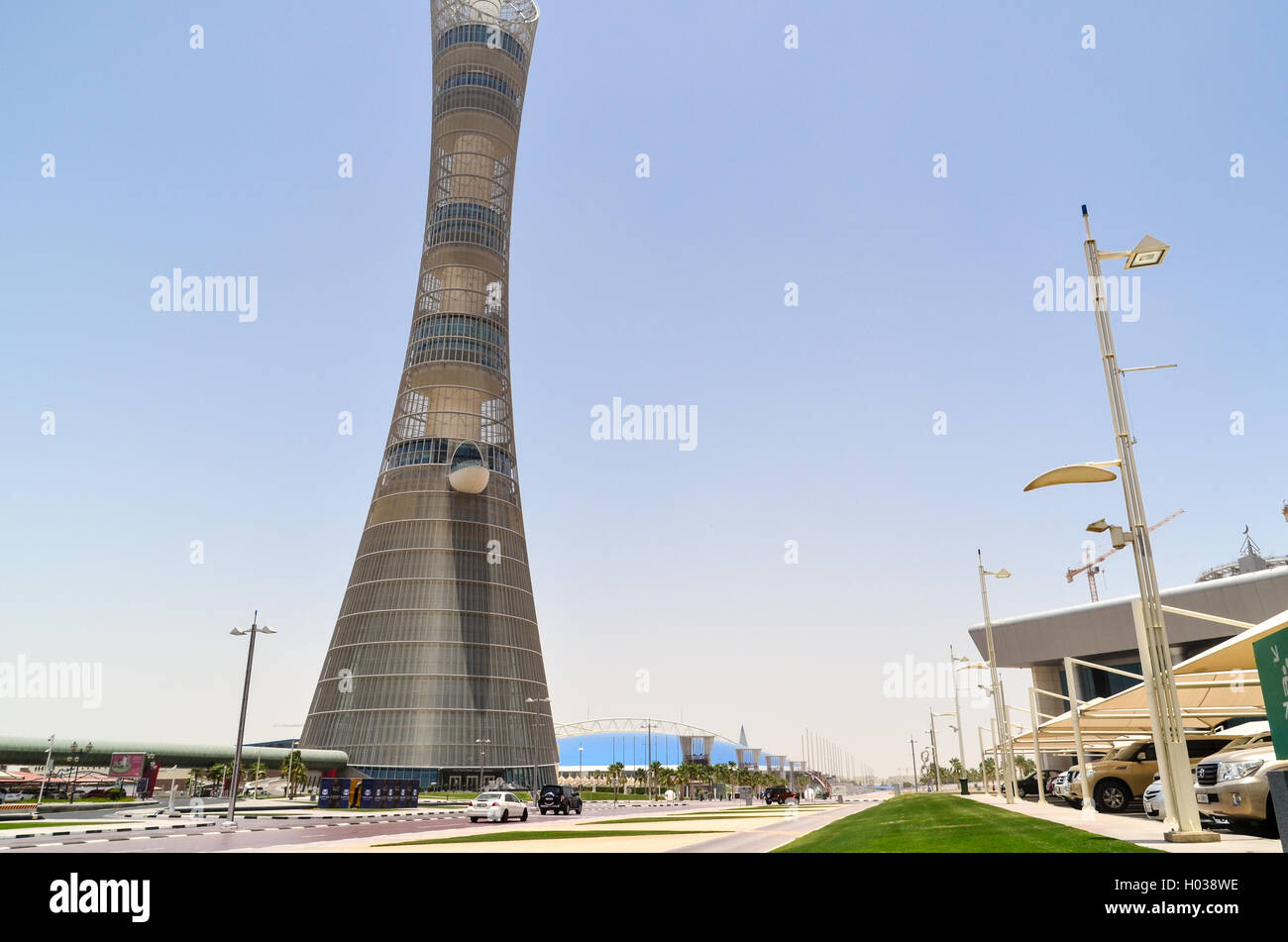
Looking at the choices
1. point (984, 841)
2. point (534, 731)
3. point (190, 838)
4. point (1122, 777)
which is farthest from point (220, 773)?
point (984, 841)

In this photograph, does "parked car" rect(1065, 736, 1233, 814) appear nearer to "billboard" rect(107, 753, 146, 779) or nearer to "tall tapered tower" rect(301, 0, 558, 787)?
"tall tapered tower" rect(301, 0, 558, 787)

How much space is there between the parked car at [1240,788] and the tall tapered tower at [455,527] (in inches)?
2670

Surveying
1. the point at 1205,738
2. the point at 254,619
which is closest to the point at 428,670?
the point at 254,619

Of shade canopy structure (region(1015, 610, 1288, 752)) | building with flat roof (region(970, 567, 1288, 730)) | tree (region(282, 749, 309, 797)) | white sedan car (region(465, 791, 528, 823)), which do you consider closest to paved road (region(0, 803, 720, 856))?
white sedan car (region(465, 791, 528, 823))

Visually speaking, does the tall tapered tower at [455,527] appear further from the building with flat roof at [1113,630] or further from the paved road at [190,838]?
the building with flat roof at [1113,630]

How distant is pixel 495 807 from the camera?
37.8 m

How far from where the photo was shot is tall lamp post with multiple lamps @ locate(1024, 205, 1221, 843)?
1408 cm

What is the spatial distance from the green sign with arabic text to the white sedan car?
33.3 metres

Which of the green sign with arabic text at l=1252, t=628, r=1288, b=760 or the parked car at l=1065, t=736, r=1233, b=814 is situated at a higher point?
the green sign with arabic text at l=1252, t=628, r=1288, b=760

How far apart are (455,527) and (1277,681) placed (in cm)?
7484

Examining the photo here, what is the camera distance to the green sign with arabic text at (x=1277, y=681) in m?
9.48

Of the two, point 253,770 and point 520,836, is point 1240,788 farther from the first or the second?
point 253,770

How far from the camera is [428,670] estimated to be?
7562 centimetres
